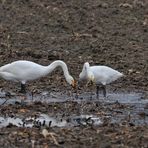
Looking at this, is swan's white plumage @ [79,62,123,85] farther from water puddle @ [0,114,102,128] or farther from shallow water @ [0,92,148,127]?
water puddle @ [0,114,102,128]

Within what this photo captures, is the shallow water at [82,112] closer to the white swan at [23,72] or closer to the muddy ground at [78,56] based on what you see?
the muddy ground at [78,56]

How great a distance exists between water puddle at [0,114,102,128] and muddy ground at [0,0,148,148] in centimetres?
17

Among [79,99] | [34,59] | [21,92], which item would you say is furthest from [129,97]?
[34,59]

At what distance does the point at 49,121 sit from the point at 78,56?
8537 millimetres

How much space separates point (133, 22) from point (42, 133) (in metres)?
15.8

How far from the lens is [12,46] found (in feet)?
71.5

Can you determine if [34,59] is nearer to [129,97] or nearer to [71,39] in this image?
[71,39]

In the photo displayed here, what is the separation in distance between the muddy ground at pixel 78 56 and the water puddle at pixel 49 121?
173 millimetres

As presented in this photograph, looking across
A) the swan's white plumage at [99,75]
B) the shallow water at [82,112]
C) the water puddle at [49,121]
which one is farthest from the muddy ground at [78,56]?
the swan's white plumage at [99,75]

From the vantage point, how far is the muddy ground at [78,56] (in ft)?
35.7

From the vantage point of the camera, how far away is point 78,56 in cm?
2091

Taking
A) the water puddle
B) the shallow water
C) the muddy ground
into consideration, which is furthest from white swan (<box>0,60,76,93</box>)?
the water puddle

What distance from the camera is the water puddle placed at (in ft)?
39.6

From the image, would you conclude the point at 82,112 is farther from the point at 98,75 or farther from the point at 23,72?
the point at 98,75
